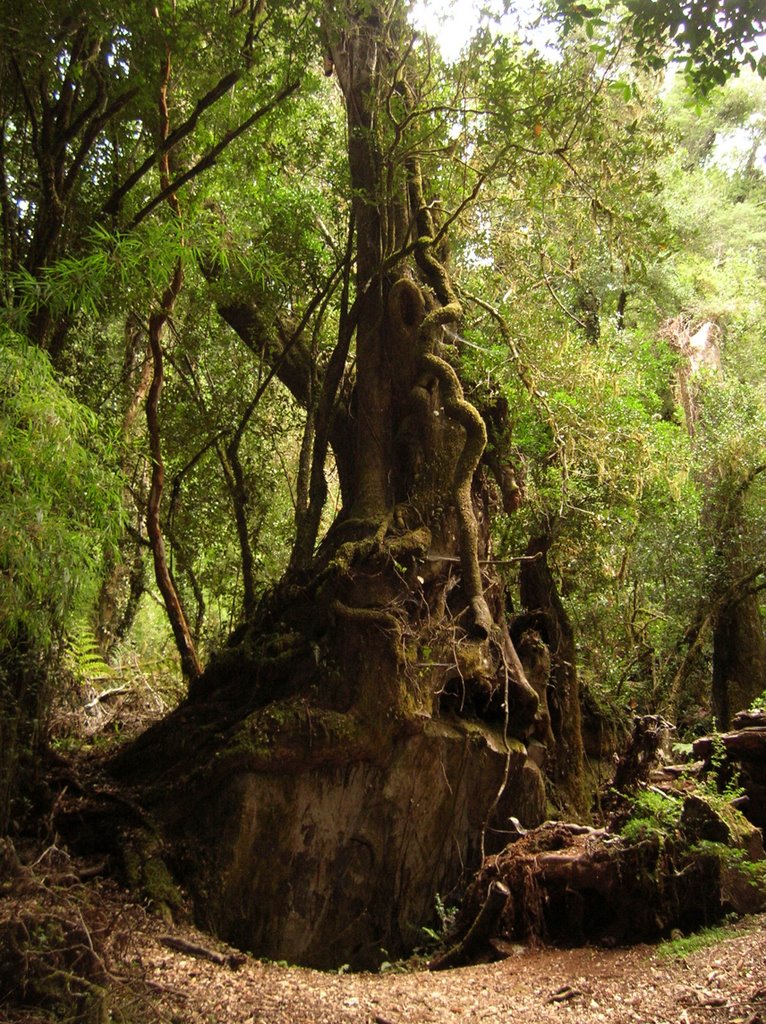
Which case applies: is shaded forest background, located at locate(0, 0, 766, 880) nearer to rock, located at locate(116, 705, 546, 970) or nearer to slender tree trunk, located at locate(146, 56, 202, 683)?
slender tree trunk, located at locate(146, 56, 202, 683)

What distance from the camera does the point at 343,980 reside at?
4.40m

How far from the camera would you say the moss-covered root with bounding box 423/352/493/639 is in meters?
5.86

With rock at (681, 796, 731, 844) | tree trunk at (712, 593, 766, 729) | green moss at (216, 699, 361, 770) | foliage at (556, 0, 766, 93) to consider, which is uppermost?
foliage at (556, 0, 766, 93)

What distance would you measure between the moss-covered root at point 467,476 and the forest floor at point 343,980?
7.28 feet

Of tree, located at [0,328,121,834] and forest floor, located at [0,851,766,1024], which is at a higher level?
tree, located at [0,328,121,834]

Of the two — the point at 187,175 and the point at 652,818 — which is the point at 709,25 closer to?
the point at 187,175

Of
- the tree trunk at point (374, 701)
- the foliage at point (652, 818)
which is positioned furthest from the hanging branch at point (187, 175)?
the foliage at point (652, 818)

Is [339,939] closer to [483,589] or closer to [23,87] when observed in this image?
[483,589]

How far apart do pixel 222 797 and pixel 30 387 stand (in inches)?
105

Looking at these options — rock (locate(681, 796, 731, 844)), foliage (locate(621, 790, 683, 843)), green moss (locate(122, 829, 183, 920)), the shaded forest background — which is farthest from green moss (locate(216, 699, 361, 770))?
rock (locate(681, 796, 731, 844))

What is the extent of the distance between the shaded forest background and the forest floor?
111cm

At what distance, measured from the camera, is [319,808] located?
515 cm

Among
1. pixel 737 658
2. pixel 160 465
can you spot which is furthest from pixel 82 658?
pixel 737 658

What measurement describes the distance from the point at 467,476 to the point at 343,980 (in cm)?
339
